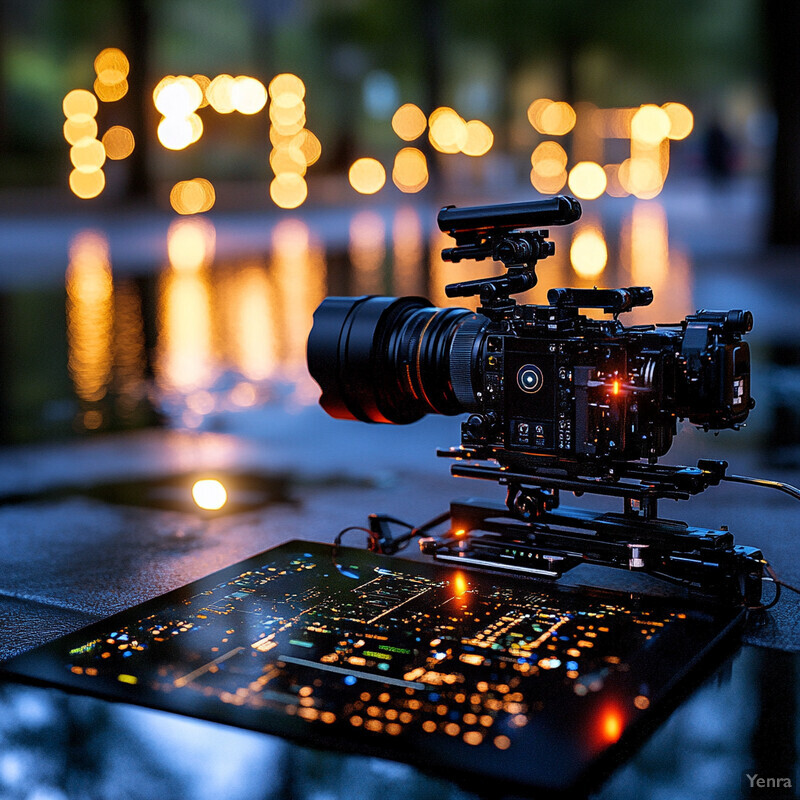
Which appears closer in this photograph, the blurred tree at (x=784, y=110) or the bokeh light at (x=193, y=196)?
the blurred tree at (x=784, y=110)

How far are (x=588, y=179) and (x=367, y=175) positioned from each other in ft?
23.8

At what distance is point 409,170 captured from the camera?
125ft

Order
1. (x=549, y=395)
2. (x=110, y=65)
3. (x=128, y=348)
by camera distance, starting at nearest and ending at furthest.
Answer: (x=549, y=395)
(x=128, y=348)
(x=110, y=65)

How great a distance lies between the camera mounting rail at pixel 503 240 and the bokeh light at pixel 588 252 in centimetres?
935

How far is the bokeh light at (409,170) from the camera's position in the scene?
37.4m

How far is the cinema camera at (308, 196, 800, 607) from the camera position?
10.4 ft

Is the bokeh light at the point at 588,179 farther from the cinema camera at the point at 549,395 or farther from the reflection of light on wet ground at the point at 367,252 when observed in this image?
the cinema camera at the point at 549,395

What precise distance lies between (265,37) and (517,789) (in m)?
31.6

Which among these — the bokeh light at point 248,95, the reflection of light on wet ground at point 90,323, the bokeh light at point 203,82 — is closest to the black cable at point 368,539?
the reflection of light on wet ground at point 90,323

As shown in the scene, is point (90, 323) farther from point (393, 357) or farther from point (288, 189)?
point (288, 189)

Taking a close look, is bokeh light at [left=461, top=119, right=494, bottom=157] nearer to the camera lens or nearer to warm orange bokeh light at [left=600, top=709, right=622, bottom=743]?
the camera lens

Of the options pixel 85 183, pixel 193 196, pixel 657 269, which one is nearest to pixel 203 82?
pixel 193 196

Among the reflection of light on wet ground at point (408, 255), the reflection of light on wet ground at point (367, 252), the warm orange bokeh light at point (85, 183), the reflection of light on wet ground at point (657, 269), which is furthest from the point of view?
the warm orange bokeh light at point (85, 183)

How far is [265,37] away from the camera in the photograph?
32.0 m
